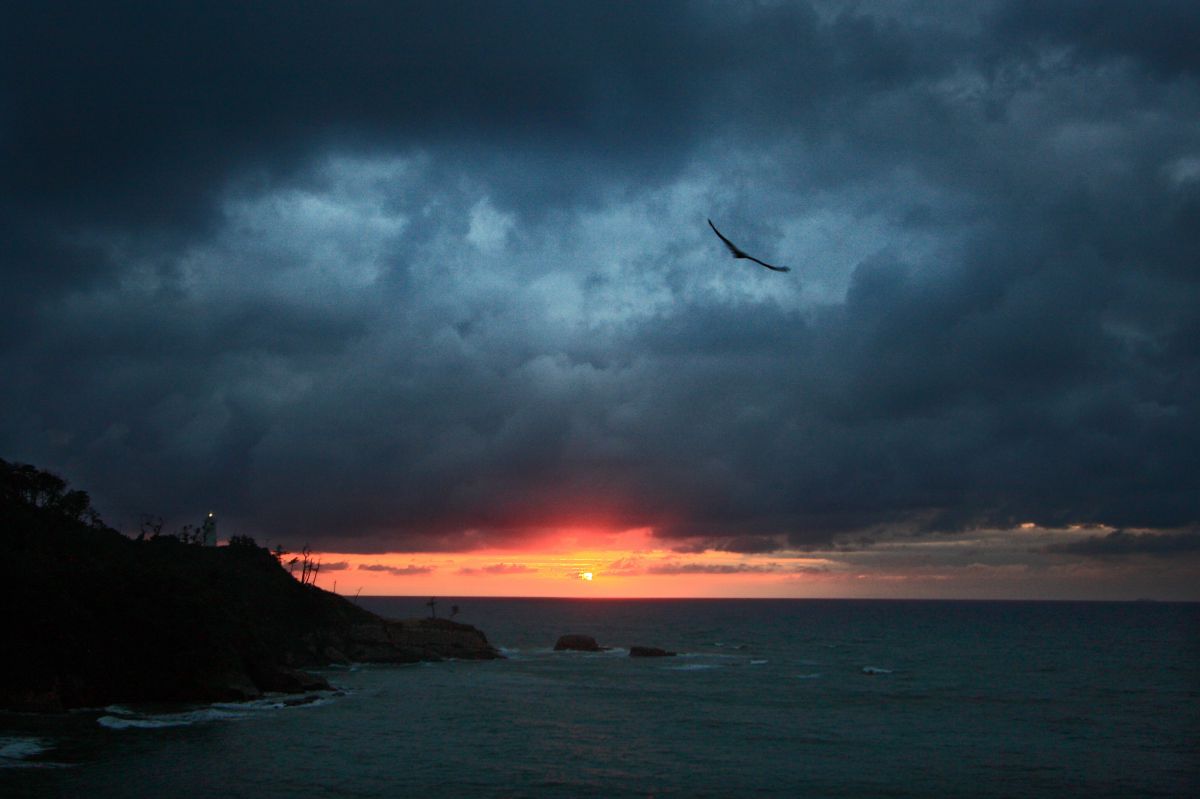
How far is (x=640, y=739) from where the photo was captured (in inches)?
2104

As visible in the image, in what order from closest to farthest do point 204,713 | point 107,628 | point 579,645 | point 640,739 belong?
point 640,739 < point 204,713 < point 107,628 < point 579,645

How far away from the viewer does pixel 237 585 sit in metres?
97.7

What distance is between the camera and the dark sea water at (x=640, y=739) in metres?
39.9

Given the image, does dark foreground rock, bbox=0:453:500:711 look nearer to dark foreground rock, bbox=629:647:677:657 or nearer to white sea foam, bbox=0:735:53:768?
white sea foam, bbox=0:735:53:768

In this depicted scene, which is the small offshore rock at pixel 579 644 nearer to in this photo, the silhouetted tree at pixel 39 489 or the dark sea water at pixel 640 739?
the dark sea water at pixel 640 739

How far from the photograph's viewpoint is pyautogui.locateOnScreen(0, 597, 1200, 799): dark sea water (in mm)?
39938

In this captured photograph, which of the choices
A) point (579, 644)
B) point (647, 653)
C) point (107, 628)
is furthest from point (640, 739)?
point (579, 644)

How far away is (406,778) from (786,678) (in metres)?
60.6

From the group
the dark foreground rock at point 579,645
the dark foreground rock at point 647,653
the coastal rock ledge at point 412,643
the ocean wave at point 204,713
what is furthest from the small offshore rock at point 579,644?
the ocean wave at point 204,713

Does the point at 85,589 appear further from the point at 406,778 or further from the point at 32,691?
the point at 406,778

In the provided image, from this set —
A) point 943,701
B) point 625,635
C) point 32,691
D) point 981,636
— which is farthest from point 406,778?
point 981,636

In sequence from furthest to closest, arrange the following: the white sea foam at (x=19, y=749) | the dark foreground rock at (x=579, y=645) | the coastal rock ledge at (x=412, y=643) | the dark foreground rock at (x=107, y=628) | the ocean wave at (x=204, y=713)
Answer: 1. the dark foreground rock at (x=579, y=645)
2. the coastal rock ledge at (x=412, y=643)
3. the dark foreground rock at (x=107, y=628)
4. the ocean wave at (x=204, y=713)
5. the white sea foam at (x=19, y=749)

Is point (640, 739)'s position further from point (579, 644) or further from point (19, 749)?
point (579, 644)

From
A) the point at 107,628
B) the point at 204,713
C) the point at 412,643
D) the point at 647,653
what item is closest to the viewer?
the point at 204,713
